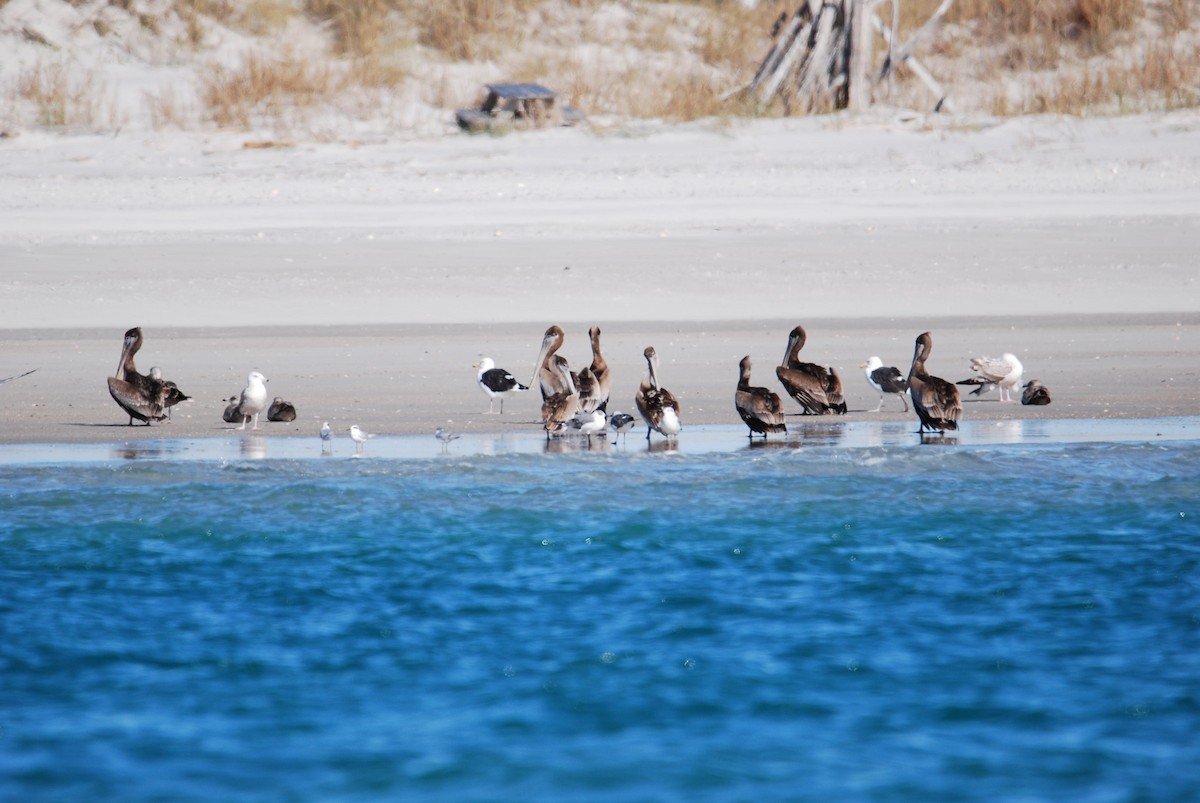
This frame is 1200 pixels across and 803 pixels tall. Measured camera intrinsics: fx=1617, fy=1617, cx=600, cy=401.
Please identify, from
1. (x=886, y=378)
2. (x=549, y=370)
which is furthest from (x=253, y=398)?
(x=886, y=378)

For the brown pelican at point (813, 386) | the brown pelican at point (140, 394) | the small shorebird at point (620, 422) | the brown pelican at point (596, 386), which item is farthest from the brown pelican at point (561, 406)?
the brown pelican at point (140, 394)

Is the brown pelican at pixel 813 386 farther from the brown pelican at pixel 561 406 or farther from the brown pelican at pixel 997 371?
the brown pelican at pixel 561 406

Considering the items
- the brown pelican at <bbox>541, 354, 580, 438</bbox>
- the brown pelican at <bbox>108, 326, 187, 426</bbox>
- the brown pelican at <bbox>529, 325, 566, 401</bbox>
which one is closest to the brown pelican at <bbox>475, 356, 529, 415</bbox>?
the brown pelican at <bbox>529, 325, 566, 401</bbox>

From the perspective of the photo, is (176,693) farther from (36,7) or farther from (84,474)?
(36,7)

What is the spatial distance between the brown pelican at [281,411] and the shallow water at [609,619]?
0.41m

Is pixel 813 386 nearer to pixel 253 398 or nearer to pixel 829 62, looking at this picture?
pixel 253 398

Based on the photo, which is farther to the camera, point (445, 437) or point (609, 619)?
point (445, 437)

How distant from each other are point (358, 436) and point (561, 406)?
1.33 meters

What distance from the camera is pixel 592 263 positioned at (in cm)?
1509

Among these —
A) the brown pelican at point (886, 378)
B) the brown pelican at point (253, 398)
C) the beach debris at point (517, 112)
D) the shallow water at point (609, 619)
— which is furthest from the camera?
the beach debris at point (517, 112)

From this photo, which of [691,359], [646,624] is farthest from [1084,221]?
[646,624]

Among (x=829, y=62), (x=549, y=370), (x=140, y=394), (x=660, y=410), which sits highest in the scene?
(x=829, y=62)

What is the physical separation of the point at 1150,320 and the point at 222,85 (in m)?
12.3

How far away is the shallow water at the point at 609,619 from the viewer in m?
5.36
